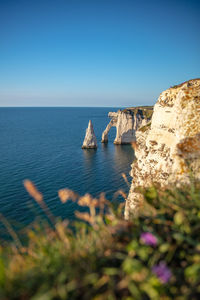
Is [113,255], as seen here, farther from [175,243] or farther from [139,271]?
[175,243]

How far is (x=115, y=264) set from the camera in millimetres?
2740

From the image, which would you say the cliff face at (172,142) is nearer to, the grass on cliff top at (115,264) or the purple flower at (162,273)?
the grass on cliff top at (115,264)

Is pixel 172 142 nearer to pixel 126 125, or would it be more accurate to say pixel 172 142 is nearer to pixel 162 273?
pixel 162 273

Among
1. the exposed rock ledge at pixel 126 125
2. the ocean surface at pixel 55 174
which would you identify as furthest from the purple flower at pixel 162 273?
the exposed rock ledge at pixel 126 125

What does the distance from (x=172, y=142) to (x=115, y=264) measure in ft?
34.9

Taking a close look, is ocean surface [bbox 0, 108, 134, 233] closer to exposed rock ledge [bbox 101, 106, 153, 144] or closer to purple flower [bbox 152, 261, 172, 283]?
exposed rock ledge [bbox 101, 106, 153, 144]

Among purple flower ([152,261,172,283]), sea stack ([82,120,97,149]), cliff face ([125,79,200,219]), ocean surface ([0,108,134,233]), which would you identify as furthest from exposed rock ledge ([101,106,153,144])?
purple flower ([152,261,172,283])

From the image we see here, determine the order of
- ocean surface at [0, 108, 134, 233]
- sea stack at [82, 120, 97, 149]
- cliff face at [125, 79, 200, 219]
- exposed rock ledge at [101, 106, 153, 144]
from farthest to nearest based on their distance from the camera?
exposed rock ledge at [101, 106, 153, 144] → sea stack at [82, 120, 97, 149] → ocean surface at [0, 108, 134, 233] → cliff face at [125, 79, 200, 219]

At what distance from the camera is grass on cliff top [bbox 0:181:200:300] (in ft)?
7.14

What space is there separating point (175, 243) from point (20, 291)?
231 centimetres

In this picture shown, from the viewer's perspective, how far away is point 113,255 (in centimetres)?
274

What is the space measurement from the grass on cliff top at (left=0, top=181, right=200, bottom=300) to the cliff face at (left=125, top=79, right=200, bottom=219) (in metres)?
1.96

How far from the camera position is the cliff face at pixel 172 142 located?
225 inches

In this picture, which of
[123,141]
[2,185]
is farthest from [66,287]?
[123,141]
